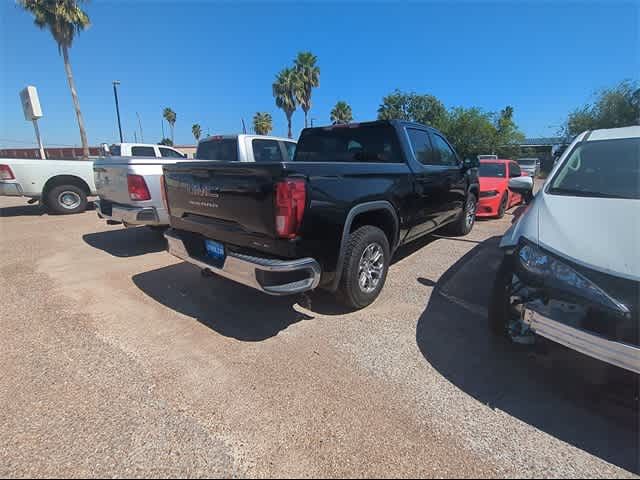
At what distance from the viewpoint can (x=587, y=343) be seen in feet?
5.85

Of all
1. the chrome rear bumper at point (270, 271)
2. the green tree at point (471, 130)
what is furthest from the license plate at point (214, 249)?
the green tree at point (471, 130)

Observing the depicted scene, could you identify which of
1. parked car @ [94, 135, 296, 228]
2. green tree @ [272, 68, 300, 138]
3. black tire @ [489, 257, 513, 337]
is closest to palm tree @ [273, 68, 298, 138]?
green tree @ [272, 68, 300, 138]

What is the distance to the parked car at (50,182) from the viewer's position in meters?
7.20

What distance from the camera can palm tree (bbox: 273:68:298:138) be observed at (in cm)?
2998

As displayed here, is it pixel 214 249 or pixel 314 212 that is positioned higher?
pixel 314 212

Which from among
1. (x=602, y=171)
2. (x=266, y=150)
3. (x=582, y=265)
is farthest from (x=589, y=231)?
(x=266, y=150)

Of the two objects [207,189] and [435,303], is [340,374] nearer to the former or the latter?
[435,303]

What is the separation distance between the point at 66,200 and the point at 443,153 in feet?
30.8

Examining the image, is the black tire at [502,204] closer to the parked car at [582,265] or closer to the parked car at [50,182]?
the parked car at [582,265]

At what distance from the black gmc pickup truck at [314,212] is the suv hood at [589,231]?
1.26 m

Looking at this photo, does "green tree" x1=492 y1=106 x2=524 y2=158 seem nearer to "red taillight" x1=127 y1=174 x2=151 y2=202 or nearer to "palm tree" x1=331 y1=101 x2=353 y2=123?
"palm tree" x1=331 y1=101 x2=353 y2=123

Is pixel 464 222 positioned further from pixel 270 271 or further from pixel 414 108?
pixel 414 108

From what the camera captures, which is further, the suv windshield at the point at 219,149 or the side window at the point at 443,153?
the suv windshield at the point at 219,149

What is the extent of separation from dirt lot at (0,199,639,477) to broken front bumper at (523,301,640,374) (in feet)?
1.53
